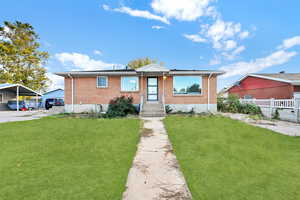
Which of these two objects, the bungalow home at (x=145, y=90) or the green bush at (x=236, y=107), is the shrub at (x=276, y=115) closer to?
the green bush at (x=236, y=107)

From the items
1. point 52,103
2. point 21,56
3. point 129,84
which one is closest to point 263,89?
point 129,84

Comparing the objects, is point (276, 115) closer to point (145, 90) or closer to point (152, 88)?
point (152, 88)

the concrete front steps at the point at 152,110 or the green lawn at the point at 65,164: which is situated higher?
the concrete front steps at the point at 152,110

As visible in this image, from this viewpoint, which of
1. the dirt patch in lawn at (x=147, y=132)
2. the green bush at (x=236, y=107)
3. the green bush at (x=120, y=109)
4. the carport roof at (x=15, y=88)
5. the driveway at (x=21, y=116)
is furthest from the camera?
the carport roof at (x=15, y=88)

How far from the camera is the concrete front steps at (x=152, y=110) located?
371 inches

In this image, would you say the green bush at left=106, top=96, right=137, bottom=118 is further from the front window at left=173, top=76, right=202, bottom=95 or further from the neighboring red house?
the neighboring red house

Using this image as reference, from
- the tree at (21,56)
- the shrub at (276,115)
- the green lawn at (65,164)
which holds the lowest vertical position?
the green lawn at (65,164)

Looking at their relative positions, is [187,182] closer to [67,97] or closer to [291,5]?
[67,97]

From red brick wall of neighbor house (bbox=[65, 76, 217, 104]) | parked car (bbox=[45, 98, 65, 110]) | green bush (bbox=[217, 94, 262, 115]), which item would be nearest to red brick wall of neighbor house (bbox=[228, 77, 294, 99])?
green bush (bbox=[217, 94, 262, 115])

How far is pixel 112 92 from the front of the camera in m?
11.4

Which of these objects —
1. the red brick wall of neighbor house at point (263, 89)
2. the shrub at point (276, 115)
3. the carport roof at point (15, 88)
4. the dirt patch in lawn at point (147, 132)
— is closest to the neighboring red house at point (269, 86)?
the red brick wall of neighbor house at point (263, 89)

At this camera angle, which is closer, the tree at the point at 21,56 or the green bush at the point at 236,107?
the green bush at the point at 236,107

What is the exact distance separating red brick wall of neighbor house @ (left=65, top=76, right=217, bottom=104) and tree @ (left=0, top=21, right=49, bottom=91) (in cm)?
1807

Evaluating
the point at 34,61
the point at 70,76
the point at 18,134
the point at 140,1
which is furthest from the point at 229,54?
the point at 34,61
